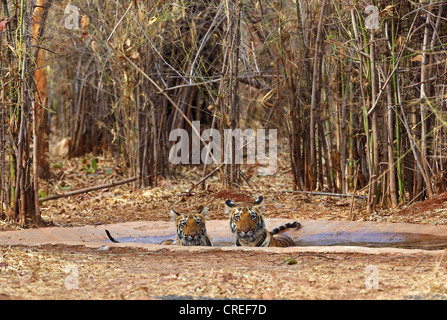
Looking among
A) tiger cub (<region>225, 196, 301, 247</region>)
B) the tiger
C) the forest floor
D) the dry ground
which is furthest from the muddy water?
the dry ground

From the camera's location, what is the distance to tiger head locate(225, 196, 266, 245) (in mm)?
→ 5945

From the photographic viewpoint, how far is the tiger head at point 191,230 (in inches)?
240

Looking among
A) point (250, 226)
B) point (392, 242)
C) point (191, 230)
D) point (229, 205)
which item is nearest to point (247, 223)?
point (250, 226)

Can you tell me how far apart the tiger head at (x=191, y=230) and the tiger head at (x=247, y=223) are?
30cm

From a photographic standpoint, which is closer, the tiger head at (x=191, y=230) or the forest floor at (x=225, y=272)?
the forest floor at (x=225, y=272)

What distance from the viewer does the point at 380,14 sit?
6.72 meters

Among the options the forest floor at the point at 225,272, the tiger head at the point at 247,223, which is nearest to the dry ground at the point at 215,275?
the forest floor at the point at 225,272

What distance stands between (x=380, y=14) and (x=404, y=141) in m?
1.49

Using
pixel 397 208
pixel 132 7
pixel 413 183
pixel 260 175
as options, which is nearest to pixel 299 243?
pixel 397 208

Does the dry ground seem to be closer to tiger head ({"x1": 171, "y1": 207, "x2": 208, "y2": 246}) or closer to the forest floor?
the forest floor

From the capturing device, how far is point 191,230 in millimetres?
6078

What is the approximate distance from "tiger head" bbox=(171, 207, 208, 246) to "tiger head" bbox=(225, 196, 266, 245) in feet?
0.98

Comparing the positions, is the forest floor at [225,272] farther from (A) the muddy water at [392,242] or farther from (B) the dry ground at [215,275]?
(A) the muddy water at [392,242]
